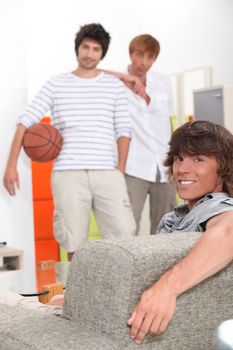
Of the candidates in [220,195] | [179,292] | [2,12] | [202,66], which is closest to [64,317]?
[179,292]

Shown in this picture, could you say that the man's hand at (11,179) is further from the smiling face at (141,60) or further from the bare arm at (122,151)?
the smiling face at (141,60)

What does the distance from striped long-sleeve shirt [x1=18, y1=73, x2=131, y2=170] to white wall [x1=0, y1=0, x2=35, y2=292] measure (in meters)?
0.26

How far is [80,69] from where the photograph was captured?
3.54m

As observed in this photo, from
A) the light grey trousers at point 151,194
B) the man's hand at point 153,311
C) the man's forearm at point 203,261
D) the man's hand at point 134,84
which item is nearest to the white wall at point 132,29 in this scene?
the man's hand at point 134,84

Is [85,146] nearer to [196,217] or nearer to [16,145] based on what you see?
[16,145]

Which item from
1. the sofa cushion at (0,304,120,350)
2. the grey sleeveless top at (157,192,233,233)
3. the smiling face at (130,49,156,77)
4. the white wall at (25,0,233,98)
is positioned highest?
the white wall at (25,0,233,98)

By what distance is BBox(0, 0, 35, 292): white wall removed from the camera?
375 cm

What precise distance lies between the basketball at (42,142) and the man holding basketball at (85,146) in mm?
33

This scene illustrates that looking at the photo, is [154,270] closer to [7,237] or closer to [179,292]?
[179,292]

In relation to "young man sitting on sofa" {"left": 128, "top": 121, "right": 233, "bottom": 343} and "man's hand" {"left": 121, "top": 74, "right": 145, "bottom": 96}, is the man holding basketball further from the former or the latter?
"young man sitting on sofa" {"left": 128, "top": 121, "right": 233, "bottom": 343}

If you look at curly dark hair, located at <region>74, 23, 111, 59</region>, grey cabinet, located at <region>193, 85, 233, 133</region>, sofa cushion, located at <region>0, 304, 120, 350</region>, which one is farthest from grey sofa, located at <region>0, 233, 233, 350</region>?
grey cabinet, located at <region>193, 85, 233, 133</region>

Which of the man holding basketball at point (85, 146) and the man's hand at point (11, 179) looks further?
the man's hand at point (11, 179)

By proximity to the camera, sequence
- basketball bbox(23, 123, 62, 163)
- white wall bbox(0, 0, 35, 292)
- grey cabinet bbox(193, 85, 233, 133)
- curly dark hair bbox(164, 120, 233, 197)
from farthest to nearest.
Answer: grey cabinet bbox(193, 85, 233, 133) < white wall bbox(0, 0, 35, 292) < basketball bbox(23, 123, 62, 163) < curly dark hair bbox(164, 120, 233, 197)

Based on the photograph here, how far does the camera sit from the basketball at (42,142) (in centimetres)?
338
